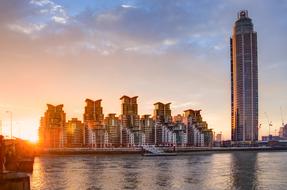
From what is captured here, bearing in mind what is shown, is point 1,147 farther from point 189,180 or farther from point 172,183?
point 189,180

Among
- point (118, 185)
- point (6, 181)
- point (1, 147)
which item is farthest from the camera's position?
point (118, 185)

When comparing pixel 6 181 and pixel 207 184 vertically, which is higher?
pixel 6 181

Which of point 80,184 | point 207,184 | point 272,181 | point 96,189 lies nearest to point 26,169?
point 80,184

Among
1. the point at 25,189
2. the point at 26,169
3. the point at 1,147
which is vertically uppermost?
the point at 1,147

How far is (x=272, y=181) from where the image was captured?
323 feet

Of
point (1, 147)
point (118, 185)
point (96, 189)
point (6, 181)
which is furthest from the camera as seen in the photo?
point (118, 185)

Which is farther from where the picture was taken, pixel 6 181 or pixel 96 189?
pixel 96 189

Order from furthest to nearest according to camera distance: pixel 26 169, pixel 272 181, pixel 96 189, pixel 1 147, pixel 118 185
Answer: pixel 26 169
pixel 272 181
pixel 118 185
pixel 96 189
pixel 1 147

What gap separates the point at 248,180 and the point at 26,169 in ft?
208

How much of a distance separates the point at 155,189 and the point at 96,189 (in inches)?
448

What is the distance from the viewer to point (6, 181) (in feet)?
113

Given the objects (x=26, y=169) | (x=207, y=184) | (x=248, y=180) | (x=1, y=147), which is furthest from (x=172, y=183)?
(x=1, y=147)

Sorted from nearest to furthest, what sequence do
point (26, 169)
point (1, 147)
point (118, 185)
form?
point (1, 147) → point (118, 185) → point (26, 169)

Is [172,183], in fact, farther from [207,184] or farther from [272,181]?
[272,181]
